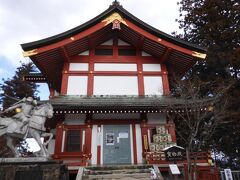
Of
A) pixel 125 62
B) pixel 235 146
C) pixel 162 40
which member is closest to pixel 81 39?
pixel 125 62

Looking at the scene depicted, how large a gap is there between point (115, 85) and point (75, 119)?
3.32 m

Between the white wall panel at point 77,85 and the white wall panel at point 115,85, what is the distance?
671 mm

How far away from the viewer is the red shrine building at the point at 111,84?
13.0 m

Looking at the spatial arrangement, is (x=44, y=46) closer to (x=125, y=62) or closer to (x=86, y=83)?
(x=86, y=83)

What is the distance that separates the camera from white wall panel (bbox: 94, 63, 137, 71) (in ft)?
51.9

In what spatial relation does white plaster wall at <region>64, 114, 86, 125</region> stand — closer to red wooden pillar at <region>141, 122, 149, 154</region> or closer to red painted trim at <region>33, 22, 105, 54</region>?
red wooden pillar at <region>141, 122, 149, 154</region>

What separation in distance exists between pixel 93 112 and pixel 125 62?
4838mm

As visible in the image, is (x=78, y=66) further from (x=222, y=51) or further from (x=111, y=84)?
(x=222, y=51)

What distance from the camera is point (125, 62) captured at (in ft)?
52.9

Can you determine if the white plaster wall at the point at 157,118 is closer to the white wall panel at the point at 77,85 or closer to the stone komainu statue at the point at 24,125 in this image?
the white wall panel at the point at 77,85

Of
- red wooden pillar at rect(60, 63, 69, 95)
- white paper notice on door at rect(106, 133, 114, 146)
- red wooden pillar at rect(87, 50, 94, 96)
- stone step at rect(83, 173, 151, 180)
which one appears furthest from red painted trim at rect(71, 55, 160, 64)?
stone step at rect(83, 173, 151, 180)

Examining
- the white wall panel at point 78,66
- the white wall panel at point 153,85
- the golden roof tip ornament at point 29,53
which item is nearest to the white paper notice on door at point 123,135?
the white wall panel at point 153,85

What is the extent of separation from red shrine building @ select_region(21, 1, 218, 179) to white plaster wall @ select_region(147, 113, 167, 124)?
6cm

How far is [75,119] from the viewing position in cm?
1376
